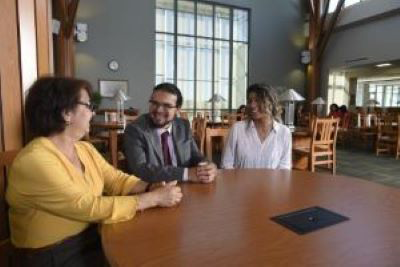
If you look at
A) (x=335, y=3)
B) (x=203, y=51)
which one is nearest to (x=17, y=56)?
(x=203, y=51)

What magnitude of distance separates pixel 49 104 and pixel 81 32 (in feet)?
24.2

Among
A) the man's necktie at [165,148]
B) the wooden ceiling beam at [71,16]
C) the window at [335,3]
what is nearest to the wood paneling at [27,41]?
the man's necktie at [165,148]

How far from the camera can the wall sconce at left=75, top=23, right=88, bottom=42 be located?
7.61 m

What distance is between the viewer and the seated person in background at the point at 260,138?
1995 millimetres

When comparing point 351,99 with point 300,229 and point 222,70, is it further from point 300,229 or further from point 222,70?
point 300,229

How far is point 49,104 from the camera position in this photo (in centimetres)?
108

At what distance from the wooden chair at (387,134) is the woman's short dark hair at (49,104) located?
698cm

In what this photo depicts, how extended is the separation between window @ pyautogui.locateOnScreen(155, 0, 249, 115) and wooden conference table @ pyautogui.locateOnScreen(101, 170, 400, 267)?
7931 mm

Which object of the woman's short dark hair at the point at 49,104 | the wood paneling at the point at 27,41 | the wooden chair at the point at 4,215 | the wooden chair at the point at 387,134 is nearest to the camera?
the woman's short dark hair at the point at 49,104

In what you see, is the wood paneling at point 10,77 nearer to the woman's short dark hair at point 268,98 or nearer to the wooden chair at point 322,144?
the woman's short dark hair at point 268,98

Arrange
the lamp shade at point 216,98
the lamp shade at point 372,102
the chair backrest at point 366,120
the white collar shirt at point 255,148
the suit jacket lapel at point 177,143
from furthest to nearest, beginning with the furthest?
the lamp shade at point 372,102 < the lamp shade at point 216,98 < the chair backrest at point 366,120 < the white collar shirt at point 255,148 < the suit jacket lapel at point 177,143

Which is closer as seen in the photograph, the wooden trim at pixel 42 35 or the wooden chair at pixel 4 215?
the wooden chair at pixel 4 215

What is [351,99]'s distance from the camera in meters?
11.3

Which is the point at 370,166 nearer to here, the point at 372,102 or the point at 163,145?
the point at 163,145
